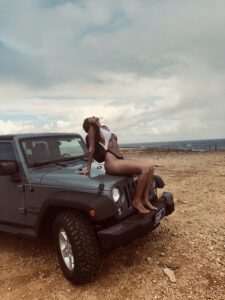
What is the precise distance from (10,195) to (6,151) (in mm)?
737

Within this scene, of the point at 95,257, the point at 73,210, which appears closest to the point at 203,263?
the point at 95,257

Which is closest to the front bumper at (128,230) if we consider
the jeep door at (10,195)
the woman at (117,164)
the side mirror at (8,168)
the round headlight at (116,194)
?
the woman at (117,164)

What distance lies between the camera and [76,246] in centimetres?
425

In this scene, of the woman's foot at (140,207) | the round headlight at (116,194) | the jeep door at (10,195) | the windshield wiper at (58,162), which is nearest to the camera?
the round headlight at (116,194)

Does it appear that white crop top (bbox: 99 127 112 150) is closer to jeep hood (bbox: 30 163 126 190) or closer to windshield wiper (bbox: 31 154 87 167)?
jeep hood (bbox: 30 163 126 190)

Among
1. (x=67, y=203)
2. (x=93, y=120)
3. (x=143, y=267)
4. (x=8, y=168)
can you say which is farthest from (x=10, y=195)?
(x=143, y=267)

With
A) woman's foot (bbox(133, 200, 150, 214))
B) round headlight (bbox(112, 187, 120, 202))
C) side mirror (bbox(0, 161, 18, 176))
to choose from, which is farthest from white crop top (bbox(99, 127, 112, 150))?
side mirror (bbox(0, 161, 18, 176))

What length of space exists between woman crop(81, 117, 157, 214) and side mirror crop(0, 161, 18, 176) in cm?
105

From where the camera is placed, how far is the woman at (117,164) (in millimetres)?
4812

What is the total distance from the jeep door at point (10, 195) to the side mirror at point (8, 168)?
5.0 inches

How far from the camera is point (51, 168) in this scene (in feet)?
17.8

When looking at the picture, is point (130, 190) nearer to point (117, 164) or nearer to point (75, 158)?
point (117, 164)

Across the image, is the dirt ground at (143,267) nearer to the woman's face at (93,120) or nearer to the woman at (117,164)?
the woman at (117,164)

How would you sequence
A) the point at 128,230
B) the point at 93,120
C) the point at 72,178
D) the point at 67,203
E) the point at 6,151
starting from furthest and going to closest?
1. the point at 6,151
2. the point at 93,120
3. the point at 72,178
4. the point at 67,203
5. the point at 128,230
